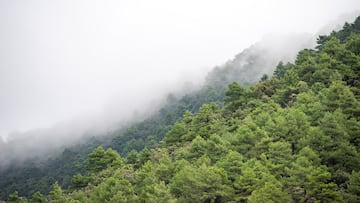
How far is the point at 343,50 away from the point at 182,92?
88563mm

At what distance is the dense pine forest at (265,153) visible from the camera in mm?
27672

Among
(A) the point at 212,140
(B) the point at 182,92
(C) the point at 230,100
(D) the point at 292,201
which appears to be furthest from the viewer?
(B) the point at 182,92

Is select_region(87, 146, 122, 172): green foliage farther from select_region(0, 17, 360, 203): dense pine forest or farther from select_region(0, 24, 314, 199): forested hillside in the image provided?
select_region(0, 24, 314, 199): forested hillside

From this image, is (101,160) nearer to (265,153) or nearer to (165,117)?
Result: (265,153)

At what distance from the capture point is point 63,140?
158625 millimetres

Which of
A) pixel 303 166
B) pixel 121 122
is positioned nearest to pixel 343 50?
pixel 303 166

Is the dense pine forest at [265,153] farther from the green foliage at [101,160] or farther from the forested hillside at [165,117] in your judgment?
the forested hillside at [165,117]

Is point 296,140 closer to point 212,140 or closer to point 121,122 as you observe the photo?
point 212,140

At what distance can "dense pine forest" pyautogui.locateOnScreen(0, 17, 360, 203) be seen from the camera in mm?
27672

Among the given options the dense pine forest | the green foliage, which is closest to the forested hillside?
the green foliage

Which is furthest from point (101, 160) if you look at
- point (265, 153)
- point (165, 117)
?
point (165, 117)

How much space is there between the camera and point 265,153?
3331 cm

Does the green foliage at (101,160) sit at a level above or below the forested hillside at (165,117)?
above

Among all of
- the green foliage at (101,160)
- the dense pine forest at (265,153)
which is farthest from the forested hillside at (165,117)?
the dense pine forest at (265,153)
